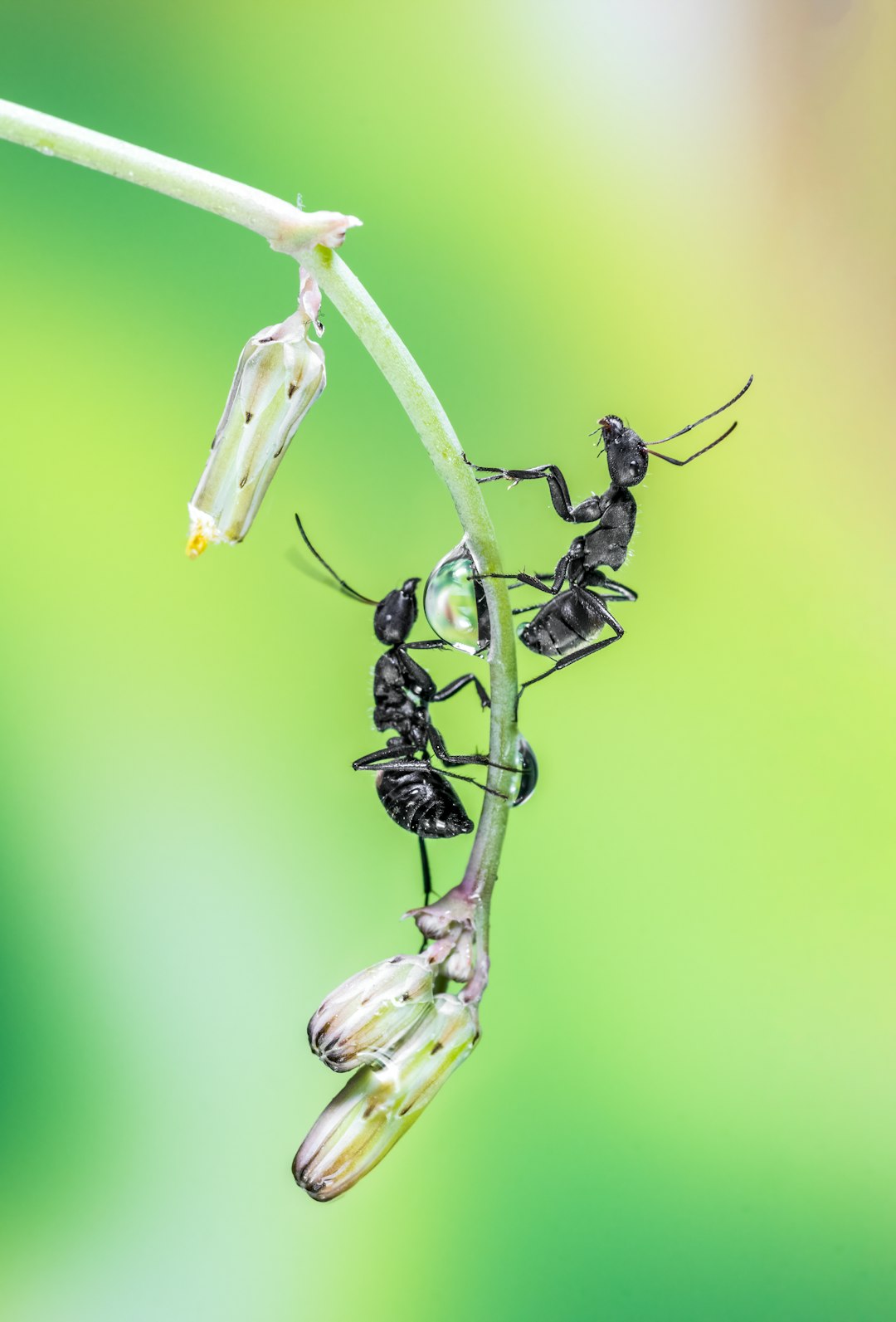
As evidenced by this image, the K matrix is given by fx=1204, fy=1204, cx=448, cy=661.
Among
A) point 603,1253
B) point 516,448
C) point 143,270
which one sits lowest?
point 603,1253

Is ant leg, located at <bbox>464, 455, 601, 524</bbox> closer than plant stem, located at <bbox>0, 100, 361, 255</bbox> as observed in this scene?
No

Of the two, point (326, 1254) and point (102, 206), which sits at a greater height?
point (102, 206)

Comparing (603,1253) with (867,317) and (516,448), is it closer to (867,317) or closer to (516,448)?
(516,448)

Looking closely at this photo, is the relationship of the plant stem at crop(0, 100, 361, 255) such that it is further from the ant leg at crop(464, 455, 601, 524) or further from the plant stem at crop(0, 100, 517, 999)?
the ant leg at crop(464, 455, 601, 524)

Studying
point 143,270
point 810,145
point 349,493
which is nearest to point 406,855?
point 349,493

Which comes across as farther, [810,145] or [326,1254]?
[810,145]

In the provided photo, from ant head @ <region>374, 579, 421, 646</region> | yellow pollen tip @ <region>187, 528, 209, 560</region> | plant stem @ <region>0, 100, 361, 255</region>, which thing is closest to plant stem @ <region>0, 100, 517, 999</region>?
plant stem @ <region>0, 100, 361, 255</region>

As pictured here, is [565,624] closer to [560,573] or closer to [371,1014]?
[560,573]

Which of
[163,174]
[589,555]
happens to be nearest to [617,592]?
[589,555]
